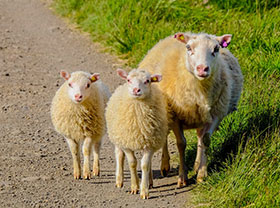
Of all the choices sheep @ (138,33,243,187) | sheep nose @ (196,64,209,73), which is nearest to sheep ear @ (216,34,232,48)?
sheep @ (138,33,243,187)

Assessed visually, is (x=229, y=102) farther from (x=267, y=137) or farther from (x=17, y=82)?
(x=17, y=82)

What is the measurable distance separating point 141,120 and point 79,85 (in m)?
0.89

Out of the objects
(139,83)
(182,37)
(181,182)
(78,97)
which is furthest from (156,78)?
(181,182)

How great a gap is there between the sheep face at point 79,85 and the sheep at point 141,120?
46 cm

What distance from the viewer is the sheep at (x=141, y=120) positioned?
635 cm

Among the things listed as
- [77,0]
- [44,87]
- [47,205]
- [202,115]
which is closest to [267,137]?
[202,115]

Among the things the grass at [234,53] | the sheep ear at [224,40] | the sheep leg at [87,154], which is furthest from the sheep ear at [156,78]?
the sheep leg at [87,154]

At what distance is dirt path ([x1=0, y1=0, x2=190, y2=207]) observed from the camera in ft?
21.3

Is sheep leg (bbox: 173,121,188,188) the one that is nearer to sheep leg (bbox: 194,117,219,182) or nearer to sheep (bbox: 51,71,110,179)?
sheep leg (bbox: 194,117,219,182)

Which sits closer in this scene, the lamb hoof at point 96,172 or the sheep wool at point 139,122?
the sheep wool at point 139,122

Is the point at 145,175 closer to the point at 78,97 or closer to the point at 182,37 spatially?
the point at 78,97

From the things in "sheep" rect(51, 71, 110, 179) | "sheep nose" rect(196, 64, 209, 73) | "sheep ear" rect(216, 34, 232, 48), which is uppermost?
"sheep ear" rect(216, 34, 232, 48)

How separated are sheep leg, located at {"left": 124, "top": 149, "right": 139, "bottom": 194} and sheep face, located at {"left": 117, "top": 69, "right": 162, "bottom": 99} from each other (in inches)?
24.2

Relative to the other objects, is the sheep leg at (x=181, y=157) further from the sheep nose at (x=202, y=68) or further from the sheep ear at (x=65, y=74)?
the sheep ear at (x=65, y=74)
